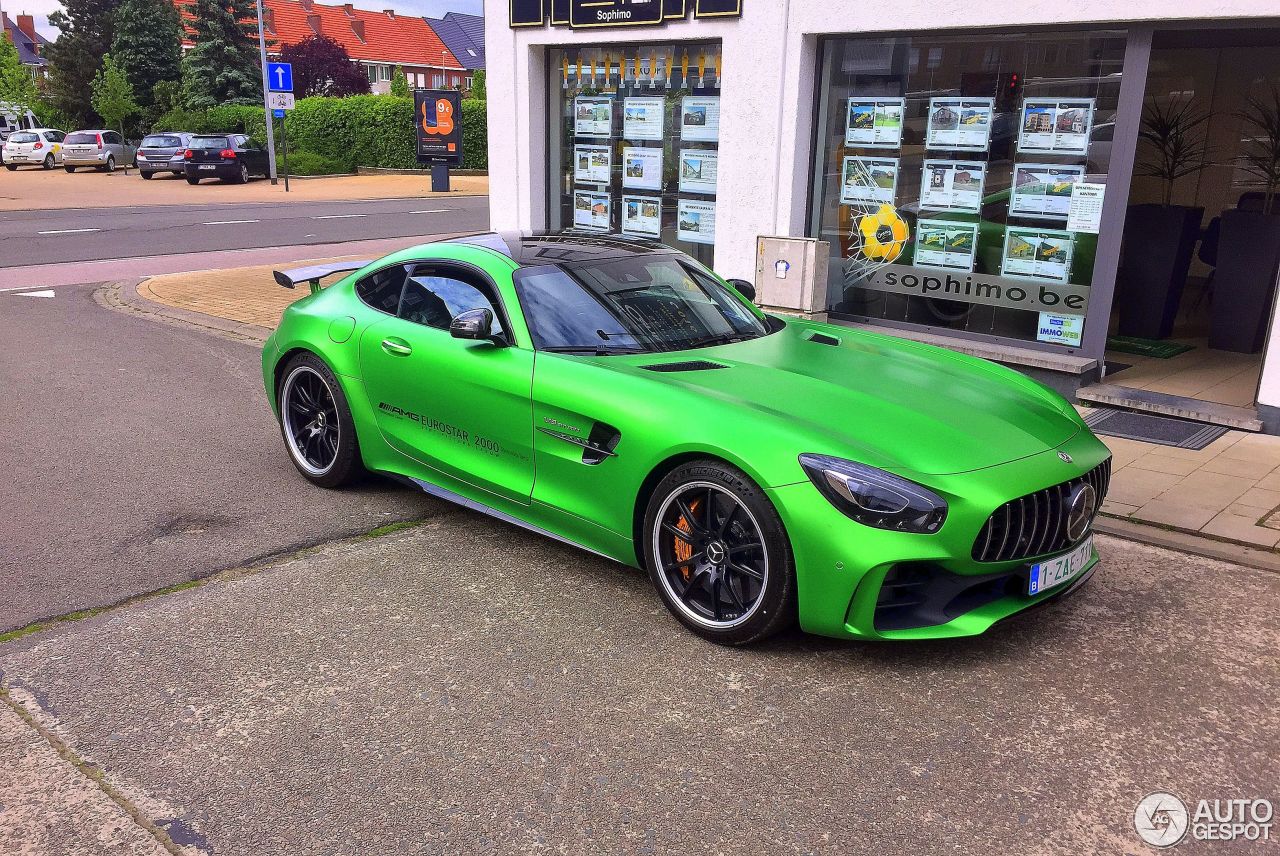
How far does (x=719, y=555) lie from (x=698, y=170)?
7.05m

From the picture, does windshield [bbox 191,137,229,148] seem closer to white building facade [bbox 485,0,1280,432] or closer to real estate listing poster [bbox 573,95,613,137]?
white building facade [bbox 485,0,1280,432]

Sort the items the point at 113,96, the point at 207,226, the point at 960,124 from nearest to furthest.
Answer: the point at 960,124
the point at 207,226
the point at 113,96

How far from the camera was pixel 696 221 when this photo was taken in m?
10.4

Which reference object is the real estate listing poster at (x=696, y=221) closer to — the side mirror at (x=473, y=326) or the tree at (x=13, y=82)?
the side mirror at (x=473, y=326)

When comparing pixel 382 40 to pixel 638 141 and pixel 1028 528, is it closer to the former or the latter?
pixel 638 141

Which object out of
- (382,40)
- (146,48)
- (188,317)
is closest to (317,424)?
(188,317)

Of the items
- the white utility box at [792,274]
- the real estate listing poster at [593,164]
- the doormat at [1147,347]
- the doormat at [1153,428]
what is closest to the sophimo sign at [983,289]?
the white utility box at [792,274]

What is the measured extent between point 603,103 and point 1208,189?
6.44 meters

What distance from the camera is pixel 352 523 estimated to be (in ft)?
17.2

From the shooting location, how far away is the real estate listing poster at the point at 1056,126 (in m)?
7.73

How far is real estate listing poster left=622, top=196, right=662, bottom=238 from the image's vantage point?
35.4 feet

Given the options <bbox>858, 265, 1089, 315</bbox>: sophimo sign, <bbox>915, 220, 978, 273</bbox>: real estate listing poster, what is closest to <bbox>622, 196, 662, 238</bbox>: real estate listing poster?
<bbox>858, 265, 1089, 315</bbox>: sophimo sign

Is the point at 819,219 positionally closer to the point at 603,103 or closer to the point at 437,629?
the point at 603,103

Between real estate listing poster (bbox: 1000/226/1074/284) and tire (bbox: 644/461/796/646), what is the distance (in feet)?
17.1
